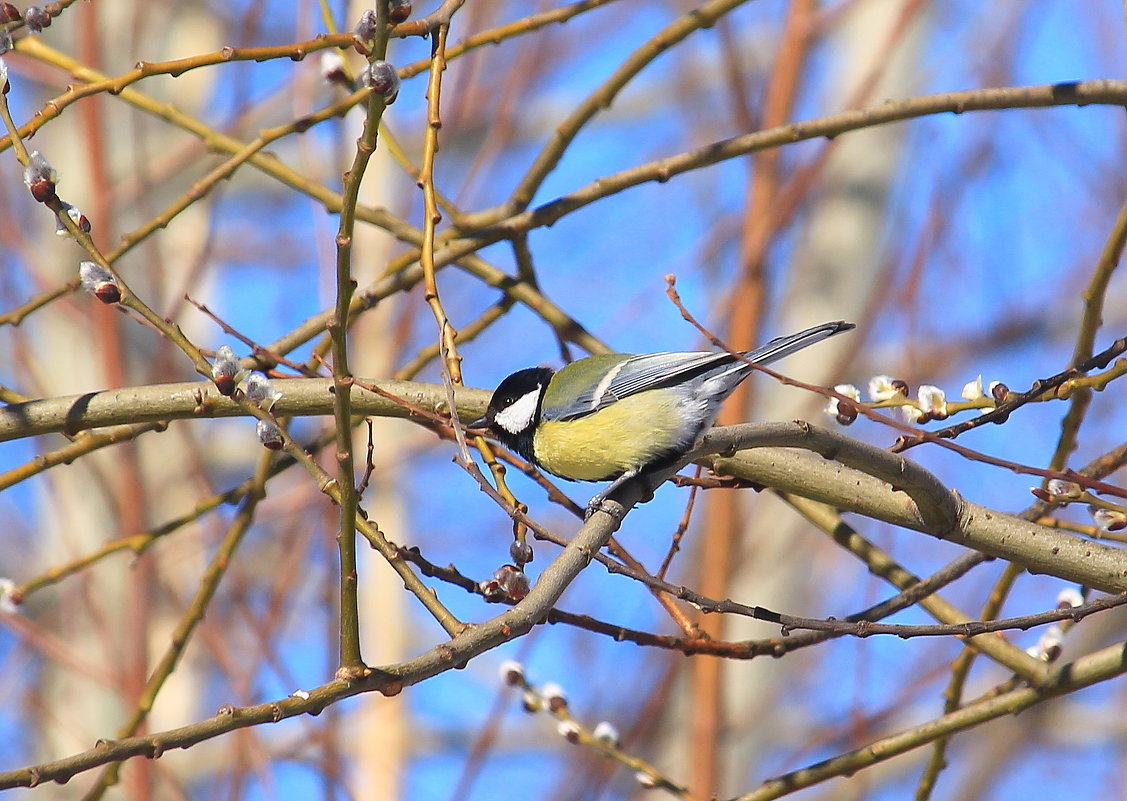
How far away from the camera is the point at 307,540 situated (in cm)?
361

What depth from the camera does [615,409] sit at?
8.90 ft

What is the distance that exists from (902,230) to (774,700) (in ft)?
8.40

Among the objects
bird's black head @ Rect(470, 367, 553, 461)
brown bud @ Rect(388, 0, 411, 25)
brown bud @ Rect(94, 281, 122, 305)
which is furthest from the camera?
bird's black head @ Rect(470, 367, 553, 461)

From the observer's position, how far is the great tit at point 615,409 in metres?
2.55

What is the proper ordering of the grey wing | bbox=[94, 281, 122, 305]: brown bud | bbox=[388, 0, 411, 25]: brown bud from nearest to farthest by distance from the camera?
1. bbox=[388, 0, 411, 25]: brown bud
2. bbox=[94, 281, 122, 305]: brown bud
3. the grey wing

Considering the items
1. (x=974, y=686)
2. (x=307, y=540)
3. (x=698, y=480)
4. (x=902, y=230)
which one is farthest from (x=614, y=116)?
(x=698, y=480)

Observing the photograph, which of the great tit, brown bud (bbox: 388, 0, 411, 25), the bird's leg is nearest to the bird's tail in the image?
the great tit

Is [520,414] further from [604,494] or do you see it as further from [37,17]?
[37,17]

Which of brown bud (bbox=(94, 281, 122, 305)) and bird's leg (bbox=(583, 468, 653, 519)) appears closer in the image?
brown bud (bbox=(94, 281, 122, 305))

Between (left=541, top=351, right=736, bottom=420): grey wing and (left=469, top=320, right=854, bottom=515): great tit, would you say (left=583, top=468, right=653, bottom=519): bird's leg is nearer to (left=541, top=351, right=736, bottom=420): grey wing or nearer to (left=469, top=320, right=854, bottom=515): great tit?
(left=469, top=320, right=854, bottom=515): great tit

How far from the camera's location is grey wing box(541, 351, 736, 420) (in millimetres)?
2705

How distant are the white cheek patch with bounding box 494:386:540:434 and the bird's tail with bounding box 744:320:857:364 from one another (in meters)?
0.56

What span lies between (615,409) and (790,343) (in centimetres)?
51

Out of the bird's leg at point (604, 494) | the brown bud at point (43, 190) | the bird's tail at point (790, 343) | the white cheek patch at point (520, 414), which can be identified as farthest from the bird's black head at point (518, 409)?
the brown bud at point (43, 190)
